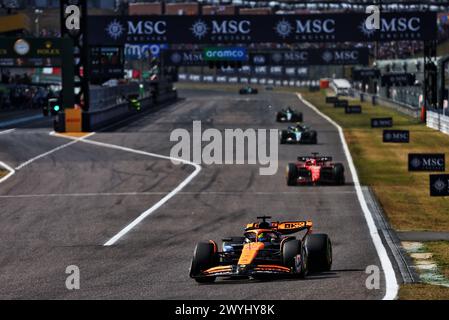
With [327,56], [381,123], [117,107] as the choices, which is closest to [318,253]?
[381,123]

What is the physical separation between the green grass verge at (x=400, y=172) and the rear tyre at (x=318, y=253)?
7168 millimetres

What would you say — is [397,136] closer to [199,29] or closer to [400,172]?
[400,172]

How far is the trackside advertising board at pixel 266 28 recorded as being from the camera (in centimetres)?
6756

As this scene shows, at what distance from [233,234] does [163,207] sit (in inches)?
217

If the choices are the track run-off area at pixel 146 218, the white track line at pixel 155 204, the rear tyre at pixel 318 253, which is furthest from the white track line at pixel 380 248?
the white track line at pixel 155 204

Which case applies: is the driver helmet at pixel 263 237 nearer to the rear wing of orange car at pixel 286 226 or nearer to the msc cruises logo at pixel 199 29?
the rear wing of orange car at pixel 286 226

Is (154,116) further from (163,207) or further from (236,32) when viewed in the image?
(163,207)

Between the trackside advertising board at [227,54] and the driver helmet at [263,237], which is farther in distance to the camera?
the trackside advertising board at [227,54]

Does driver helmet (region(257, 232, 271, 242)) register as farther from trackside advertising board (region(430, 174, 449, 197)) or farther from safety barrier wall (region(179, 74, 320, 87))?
safety barrier wall (region(179, 74, 320, 87))

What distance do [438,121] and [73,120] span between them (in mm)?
19357

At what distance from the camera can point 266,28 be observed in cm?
6875

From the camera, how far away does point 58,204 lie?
31.2 m

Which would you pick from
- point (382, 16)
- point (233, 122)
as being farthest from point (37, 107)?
point (382, 16)

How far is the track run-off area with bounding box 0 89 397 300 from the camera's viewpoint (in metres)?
17.9
